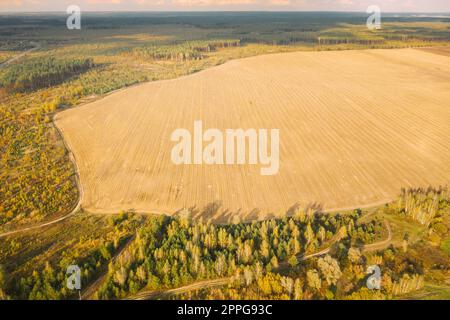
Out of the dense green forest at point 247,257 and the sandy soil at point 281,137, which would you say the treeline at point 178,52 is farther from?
the dense green forest at point 247,257

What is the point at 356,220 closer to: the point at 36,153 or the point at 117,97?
Result: the point at 36,153

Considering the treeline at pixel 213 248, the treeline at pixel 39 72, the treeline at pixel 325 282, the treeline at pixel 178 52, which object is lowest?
the treeline at pixel 325 282

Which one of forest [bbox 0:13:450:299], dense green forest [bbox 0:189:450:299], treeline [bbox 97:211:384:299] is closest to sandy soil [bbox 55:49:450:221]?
forest [bbox 0:13:450:299]

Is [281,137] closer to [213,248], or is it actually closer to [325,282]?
[213,248]

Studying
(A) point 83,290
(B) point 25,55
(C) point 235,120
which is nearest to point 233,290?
(A) point 83,290

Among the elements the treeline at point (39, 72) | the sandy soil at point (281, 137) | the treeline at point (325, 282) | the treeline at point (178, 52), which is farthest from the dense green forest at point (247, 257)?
the treeline at point (178, 52)
